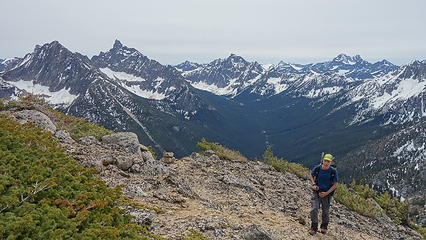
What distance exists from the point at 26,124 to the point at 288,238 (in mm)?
19378

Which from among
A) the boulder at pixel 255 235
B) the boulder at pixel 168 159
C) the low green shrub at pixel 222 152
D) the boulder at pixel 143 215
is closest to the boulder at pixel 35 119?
the boulder at pixel 168 159

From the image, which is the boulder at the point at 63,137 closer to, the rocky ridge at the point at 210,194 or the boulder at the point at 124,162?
the rocky ridge at the point at 210,194

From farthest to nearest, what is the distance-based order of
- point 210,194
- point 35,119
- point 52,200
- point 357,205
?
point 357,205
point 35,119
point 210,194
point 52,200

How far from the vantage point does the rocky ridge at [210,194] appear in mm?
14375

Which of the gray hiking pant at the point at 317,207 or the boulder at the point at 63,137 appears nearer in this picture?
the gray hiking pant at the point at 317,207

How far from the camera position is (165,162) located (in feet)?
93.6

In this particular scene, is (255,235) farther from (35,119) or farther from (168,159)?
(35,119)

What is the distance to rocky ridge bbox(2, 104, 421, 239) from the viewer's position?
47.2 ft

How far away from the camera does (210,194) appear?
21.7 metres

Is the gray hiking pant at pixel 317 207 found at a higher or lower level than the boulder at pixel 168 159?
higher

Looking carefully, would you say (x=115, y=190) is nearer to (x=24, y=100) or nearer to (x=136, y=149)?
(x=136, y=149)

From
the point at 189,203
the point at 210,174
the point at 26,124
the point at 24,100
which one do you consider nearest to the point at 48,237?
the point at 189,203

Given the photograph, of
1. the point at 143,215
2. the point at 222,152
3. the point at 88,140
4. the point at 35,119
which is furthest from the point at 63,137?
the point at 222,152

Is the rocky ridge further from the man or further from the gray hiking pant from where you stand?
the man
